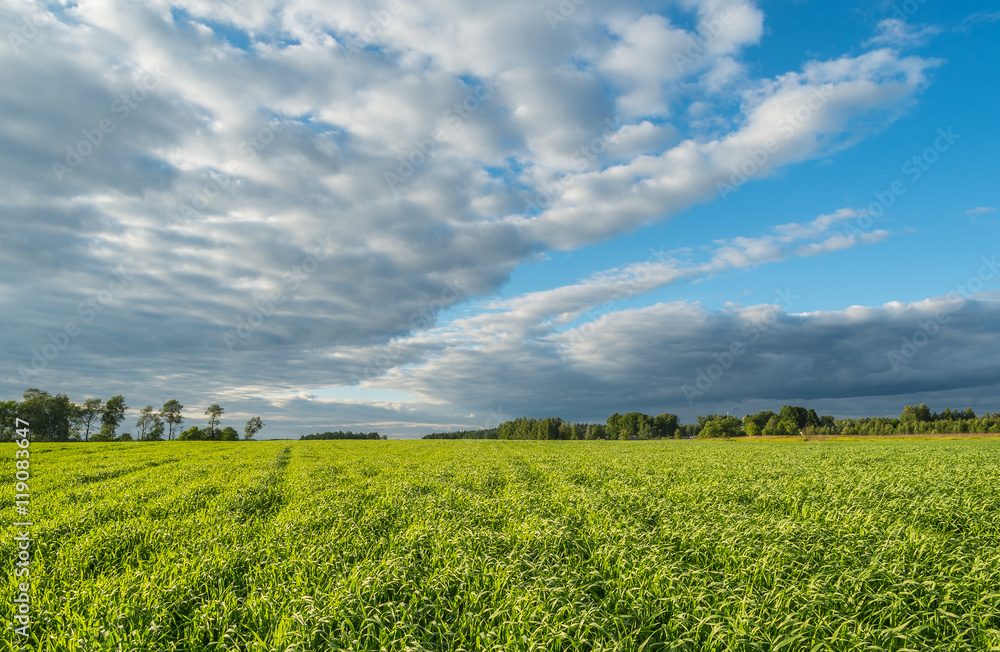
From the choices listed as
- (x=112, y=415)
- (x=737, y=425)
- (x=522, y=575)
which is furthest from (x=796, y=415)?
(x=112, y=415)

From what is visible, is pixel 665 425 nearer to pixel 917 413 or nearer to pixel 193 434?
pixel 917 413

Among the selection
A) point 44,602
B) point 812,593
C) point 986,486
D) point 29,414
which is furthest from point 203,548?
point 29,414

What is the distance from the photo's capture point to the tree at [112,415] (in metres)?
127

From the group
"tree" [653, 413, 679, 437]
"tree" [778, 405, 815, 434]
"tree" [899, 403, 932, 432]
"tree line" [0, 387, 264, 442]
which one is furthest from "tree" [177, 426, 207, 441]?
"tree" [899, 403, 932, 432]

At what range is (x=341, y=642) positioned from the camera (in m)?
5.28

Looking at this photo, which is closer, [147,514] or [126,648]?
[126,648]

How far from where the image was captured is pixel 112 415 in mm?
127625

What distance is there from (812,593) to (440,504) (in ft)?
30.4

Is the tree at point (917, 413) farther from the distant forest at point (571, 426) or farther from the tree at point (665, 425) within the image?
the tree at point (665, 425)

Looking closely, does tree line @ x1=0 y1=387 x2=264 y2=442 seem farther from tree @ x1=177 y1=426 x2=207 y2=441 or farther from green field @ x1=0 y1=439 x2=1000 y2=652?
green field @ x1=0 y1=439 x2=1000 y2=652

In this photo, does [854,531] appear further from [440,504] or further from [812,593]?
[440,504]

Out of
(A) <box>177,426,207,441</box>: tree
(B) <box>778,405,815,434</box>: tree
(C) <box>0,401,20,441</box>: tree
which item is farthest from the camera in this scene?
(B) <box>778,405,815,434</box>: tree

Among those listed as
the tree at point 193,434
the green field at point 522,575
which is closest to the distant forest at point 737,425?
the tree at point 193,434

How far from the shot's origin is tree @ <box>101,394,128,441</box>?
127m
